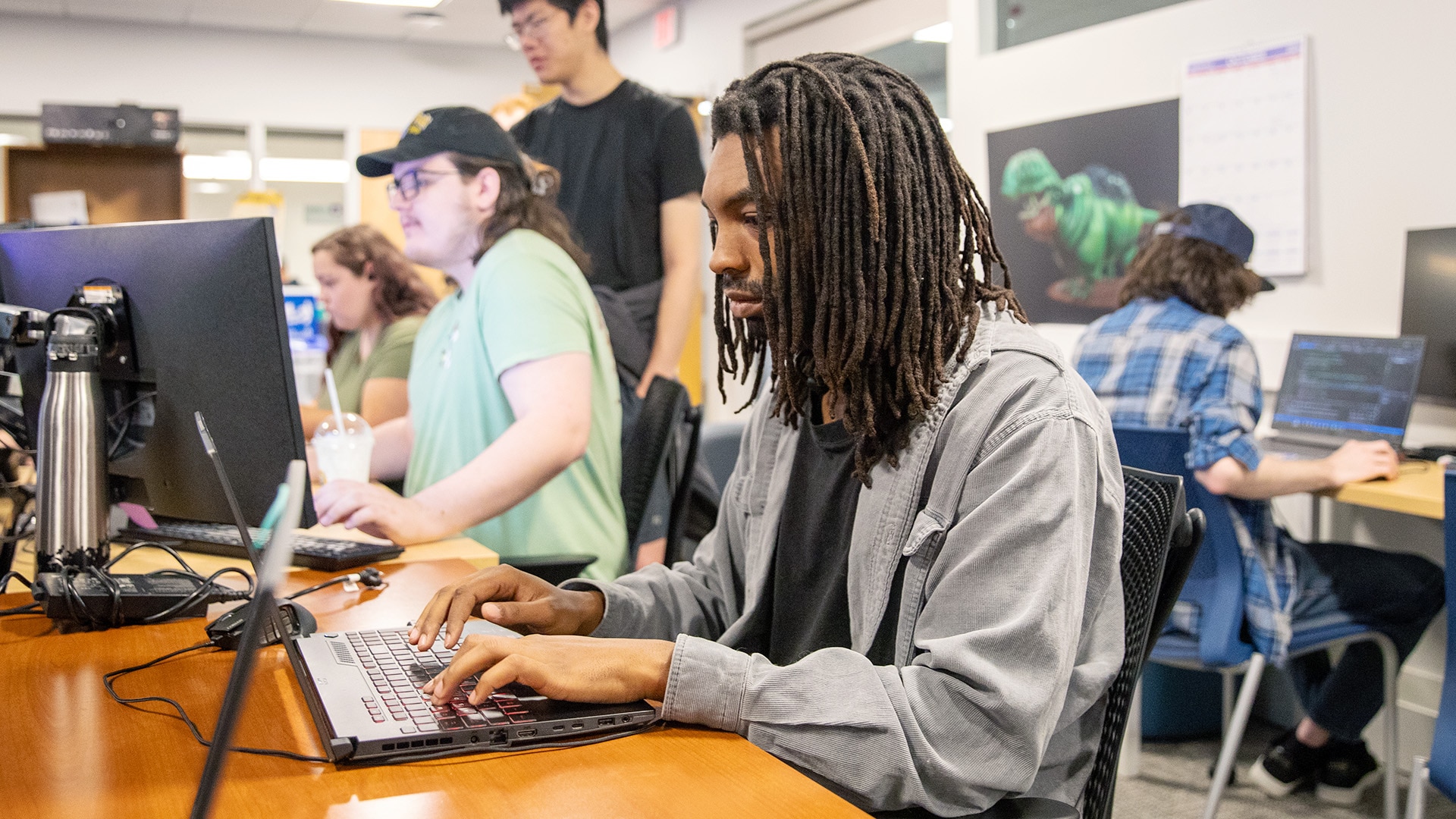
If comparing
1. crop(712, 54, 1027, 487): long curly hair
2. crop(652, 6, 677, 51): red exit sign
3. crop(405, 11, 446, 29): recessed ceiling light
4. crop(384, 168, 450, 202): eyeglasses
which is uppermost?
crop(405, 11, 446, 29): recessed ceiling light

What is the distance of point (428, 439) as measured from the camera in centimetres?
195

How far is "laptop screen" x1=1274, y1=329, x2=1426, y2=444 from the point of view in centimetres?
252

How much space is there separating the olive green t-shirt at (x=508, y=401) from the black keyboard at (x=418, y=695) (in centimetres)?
76

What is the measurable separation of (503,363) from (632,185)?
114 cm

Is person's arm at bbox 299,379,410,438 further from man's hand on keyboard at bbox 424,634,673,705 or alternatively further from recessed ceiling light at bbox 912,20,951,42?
recessed ceiling light at bbox 912,20,951,42

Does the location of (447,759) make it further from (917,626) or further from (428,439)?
(428,439)

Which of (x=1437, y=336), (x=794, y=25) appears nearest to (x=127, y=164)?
(x=794, y=25)

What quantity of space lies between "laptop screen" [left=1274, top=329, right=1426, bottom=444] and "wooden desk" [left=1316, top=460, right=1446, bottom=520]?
0.66 feet

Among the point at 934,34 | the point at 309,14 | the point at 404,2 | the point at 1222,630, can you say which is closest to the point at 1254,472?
the point at 1222,630

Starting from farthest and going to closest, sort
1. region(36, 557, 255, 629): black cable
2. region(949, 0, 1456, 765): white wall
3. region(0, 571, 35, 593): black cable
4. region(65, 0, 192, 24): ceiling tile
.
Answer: region(65, 0, 192, 24): ceiling tile → region(949, 0, 1456, 765): white wall → region(0, 571, 35, 593): black cable → region(36, 557, 255, 629): black cable

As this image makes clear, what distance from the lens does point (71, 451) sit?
1.21 metres

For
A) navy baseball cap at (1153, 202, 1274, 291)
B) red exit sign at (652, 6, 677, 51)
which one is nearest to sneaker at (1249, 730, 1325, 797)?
navy baseball cap at (1153, 202, 1274, 291)

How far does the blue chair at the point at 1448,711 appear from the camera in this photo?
138cm

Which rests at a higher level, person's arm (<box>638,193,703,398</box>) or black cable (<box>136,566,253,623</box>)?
person's arm (<box>638,193,703,398</box>)
